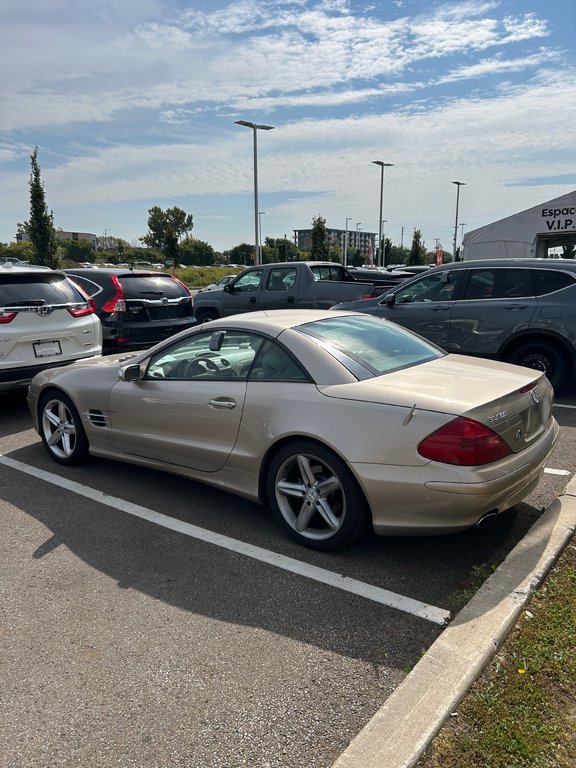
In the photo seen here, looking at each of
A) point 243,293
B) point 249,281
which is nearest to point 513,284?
point 243,293

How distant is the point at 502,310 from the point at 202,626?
5760 millimetres

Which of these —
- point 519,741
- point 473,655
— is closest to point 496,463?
point 473,655

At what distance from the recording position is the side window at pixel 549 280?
273 inches

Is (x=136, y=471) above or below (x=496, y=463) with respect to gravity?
below

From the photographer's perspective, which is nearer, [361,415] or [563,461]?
[361,415]

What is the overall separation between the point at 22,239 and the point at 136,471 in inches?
3556

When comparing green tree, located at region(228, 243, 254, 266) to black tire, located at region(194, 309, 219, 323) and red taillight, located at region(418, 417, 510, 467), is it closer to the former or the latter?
black tire, located at region(194, 309, 219, 323)

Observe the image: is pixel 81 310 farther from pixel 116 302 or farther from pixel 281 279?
pixel 281 279

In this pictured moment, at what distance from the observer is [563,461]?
4898 millimetres

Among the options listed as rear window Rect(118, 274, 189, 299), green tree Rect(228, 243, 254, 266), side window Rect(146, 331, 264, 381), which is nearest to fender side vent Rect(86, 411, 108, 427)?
side window Rect(146, 331, 264, 381)

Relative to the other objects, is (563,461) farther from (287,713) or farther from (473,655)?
(287,713)

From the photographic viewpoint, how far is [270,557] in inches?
137

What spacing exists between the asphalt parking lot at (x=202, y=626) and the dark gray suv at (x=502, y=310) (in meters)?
3.31

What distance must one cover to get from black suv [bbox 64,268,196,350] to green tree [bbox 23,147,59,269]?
48.5 feet
